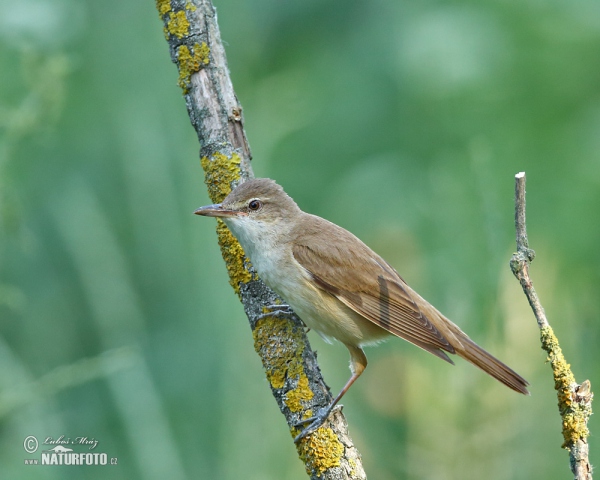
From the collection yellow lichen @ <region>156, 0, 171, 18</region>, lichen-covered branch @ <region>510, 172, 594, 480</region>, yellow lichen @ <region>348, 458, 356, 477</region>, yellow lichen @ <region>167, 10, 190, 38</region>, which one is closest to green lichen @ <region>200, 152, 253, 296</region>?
yellow lichen @ <region>167, 10, 190, 38</region>

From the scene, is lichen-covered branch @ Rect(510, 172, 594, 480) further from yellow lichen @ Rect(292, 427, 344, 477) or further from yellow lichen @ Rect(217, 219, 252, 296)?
yellow lichen @ Rect(217, 219, 252, 296)

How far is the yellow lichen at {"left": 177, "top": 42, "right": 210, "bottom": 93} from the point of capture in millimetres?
3318

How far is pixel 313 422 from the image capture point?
291 cm

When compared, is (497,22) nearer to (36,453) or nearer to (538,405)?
(538,405)

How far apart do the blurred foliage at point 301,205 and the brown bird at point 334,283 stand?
166 mm

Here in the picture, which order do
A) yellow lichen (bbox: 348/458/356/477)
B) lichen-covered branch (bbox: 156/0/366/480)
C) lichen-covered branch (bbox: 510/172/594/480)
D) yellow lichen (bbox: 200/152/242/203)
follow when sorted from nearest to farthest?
lichen-covered branch (bbox: 510/172/594/480)
yellow lichen (bbox: 348/458/356/477)
lichen-covered branch (bbox: 156/0/366/480)
yellow lichen (bbox: 200/152/242/203)

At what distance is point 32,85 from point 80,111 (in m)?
2.26

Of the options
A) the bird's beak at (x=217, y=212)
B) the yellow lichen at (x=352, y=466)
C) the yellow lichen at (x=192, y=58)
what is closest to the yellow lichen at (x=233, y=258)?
the bird's beak at (x=217, y=212)

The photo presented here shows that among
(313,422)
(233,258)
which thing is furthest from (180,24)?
(313,422)

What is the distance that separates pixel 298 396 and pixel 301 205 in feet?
9.32

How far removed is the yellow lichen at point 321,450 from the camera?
284cm

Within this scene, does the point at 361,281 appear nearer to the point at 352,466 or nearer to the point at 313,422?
the point at 313,422
